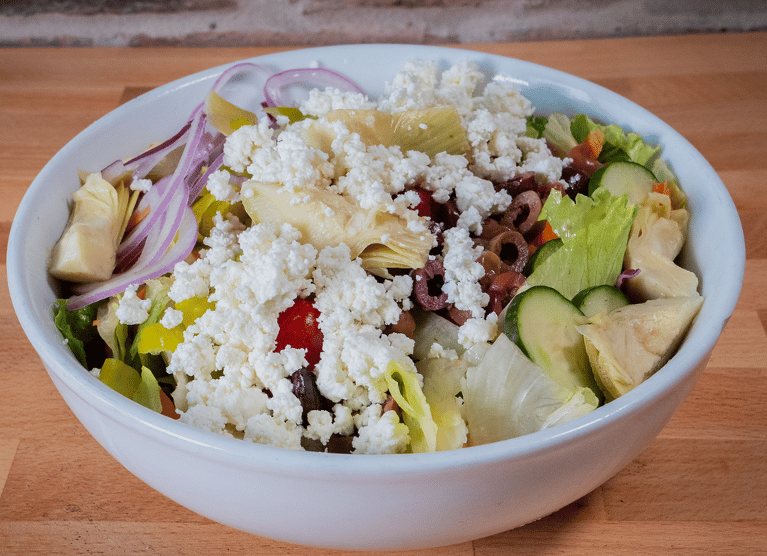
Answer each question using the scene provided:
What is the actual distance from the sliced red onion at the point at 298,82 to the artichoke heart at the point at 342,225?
0.53m

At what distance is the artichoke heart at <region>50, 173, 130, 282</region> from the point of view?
1213mm

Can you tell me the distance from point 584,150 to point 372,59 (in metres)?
0.55

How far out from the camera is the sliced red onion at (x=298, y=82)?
163cm

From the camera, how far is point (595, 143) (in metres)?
1.48

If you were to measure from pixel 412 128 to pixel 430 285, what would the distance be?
13.9 inches

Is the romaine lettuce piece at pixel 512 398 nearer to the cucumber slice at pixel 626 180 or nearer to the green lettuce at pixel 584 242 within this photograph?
the green lettuce at pixel 584 242

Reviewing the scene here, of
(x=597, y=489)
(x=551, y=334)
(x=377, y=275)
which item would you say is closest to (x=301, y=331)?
(x=377, y=275)

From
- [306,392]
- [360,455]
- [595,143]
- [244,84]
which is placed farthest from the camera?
[244,84]

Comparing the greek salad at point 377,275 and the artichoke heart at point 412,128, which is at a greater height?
the artichoke heart at point 412,128

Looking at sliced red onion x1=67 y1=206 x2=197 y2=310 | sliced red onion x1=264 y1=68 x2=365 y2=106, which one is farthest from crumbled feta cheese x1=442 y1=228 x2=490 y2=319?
sliced red onion x1=264 y1=68 x2=365 y2=106

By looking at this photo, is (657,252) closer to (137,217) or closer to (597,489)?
(597,489)

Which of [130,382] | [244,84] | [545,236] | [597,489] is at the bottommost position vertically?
[597,489]

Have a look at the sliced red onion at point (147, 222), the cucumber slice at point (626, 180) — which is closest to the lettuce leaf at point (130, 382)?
the sliced red onion at point (147, 222)

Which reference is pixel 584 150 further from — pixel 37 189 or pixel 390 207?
pixel 37 189
